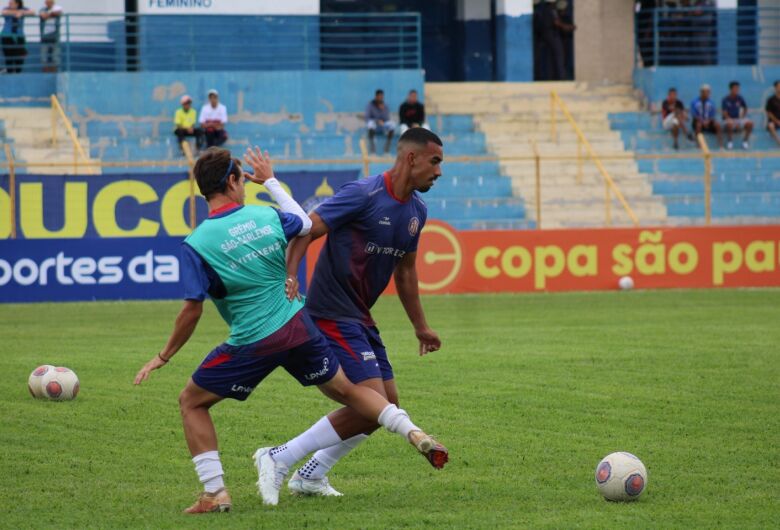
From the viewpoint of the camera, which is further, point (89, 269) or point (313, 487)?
point (89, 269)

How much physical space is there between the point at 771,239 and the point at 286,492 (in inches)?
727

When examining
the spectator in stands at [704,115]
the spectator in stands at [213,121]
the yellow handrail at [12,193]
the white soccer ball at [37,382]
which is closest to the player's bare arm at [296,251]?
the white soccer ball at [37,382]

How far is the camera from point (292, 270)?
283 inches

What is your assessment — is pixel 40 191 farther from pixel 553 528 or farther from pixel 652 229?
pixel 553 528

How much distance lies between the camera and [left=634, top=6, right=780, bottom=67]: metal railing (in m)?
32.9

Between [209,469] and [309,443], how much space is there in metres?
0.67

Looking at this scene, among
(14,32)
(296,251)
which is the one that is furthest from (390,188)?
(14,32)

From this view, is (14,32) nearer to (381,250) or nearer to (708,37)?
(708,37)

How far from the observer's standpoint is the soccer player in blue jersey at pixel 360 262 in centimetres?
741

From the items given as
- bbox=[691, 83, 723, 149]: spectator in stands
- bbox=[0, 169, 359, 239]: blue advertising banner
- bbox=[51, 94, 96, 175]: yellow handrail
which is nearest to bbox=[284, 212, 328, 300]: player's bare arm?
bbox=[0, 169, 359, 239]: blue advertising banner

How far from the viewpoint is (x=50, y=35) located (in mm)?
30266

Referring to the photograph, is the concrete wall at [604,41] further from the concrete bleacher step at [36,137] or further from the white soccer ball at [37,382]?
the white soccer ball at [37,382]

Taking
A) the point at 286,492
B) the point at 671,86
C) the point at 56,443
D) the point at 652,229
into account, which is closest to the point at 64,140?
the point at 652,229

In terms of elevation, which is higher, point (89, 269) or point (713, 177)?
point (713, 177)
